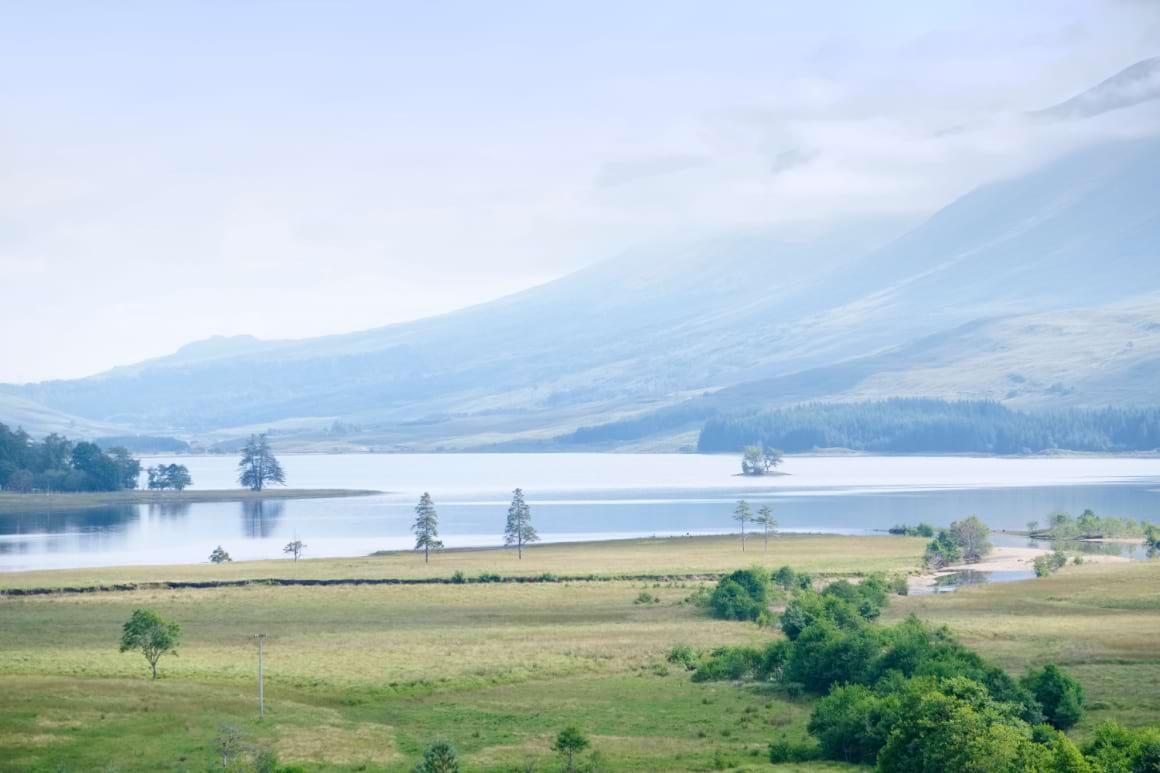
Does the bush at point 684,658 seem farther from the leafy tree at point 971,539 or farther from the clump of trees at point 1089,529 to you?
the clump of trees at point 1089,529

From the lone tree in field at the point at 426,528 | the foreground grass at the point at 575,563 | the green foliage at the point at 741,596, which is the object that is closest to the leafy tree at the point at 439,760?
→ the green foliage at the point at 741,596

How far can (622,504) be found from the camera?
578ft

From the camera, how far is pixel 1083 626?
69125mm

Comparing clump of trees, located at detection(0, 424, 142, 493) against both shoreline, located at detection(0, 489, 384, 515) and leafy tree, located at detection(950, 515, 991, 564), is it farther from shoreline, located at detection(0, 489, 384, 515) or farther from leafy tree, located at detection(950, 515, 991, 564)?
leafy tree, located at detection(950, 515, 991, 564)

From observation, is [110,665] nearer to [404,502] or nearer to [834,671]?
[834,671]

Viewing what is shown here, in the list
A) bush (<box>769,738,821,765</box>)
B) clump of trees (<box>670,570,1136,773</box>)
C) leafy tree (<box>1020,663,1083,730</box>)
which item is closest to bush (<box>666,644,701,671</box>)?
clump of trees (<box>670,570,1136,773</box>)

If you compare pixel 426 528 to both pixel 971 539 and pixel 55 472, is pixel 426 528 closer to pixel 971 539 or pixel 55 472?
pixel 971 539

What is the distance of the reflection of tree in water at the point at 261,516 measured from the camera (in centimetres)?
14662

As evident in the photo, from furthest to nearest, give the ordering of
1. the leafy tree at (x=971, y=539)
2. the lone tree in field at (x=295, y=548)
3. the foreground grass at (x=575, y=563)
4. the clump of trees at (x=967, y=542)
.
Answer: the leafy tree at (x=971, y=539) → the clump of trees at (x=967, y=542) → the lone tree in field at (x=295, y=548) → the foreground grass at (x=575, y=563)

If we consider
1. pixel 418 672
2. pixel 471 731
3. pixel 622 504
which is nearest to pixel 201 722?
pixel 471 731

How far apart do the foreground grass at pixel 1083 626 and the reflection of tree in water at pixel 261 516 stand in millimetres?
81691

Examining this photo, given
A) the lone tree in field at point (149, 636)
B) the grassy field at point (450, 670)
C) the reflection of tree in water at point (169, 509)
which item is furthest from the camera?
the reflection of tree in water at point (169, 509)

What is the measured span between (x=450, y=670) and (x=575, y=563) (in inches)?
1801

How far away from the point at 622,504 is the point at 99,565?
81630mm
